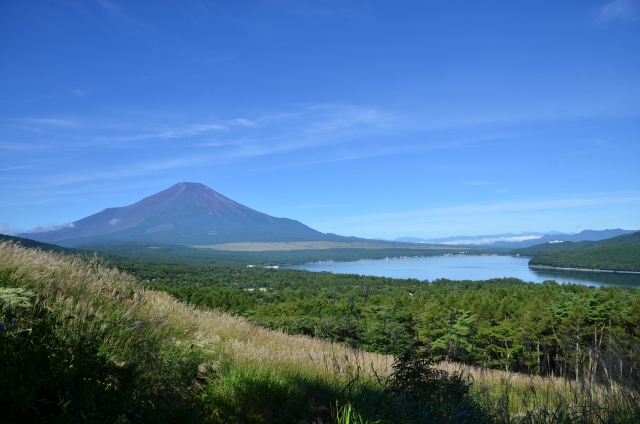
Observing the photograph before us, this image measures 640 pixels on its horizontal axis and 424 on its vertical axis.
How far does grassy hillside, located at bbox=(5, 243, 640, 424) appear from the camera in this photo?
2844mm

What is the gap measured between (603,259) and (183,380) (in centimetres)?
9636

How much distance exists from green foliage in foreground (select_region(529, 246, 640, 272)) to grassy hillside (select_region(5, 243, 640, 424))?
85111mm

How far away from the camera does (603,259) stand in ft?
268

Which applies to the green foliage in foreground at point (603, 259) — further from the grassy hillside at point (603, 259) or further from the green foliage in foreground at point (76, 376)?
the green foliage in foreground at point (76, 376)

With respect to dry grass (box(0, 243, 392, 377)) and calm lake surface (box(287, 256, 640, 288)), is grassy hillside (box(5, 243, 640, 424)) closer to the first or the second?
dry grass (box(0, 243, 392, 377))

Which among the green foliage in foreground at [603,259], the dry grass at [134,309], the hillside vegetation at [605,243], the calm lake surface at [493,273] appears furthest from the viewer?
the hillside vegetation at [605,243]

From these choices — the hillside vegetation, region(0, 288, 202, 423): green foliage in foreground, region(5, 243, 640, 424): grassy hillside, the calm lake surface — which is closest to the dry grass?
region(5, 243, 640, 424): grassy hillside

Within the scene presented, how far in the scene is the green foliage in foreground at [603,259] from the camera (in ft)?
245

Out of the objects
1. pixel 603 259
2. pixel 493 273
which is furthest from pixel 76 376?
pixel 493 273

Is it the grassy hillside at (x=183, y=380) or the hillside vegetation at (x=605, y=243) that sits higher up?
the hillside vegetation at (x=605, y=243)

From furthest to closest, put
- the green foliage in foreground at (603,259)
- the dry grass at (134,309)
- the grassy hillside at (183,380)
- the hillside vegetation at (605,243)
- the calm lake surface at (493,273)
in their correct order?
the hillside vegetation at (605,243) → the green foliage in foreground at (603,259) → the calm lake surface at (493,273) → the dry grass at (134,309) → the grassy hillside at (183,380)

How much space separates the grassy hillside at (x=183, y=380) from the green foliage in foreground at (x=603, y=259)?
85.1 meters

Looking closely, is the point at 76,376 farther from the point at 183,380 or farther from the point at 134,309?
the point at 134,309

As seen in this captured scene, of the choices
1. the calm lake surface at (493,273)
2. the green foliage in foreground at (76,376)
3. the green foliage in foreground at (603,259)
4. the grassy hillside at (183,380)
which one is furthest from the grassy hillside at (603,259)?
the green foliage in foreground at (76,376)
